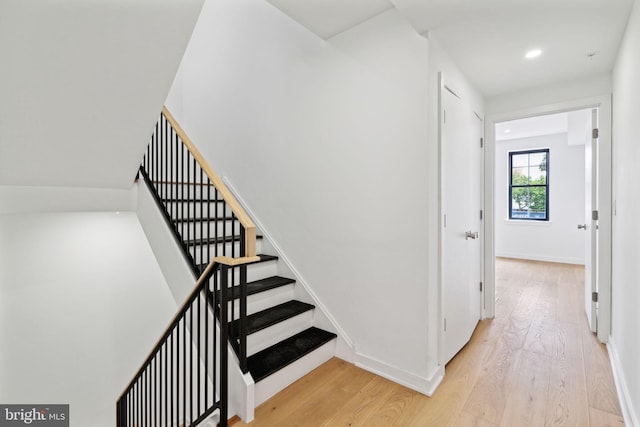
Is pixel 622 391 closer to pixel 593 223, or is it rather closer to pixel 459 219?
pixel 459 219

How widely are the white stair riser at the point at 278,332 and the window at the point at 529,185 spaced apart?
6214 millimetres

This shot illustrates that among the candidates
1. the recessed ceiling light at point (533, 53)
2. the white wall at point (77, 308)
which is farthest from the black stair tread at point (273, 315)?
the recessed ceiling light at point (533, 53)

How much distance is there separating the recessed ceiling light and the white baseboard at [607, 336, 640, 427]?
90.3 inches

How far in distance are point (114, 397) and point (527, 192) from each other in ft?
26.3

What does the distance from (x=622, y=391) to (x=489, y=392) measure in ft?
2.54

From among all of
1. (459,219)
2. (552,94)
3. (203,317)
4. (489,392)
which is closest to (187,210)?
(203,317)

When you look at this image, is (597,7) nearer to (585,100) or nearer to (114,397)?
(585,100)

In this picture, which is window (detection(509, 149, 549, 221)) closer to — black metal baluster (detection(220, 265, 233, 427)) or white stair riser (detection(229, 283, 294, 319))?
white stair riser (detection(229, 283, 294, 319))

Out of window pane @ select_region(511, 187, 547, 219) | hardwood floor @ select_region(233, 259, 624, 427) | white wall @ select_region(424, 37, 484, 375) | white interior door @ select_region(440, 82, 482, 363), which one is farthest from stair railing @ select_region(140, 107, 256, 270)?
window pane @ select_region(511, 187, 547, 219)

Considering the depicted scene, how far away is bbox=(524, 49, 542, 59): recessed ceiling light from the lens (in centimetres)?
230

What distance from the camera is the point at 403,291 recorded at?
2.17 meters

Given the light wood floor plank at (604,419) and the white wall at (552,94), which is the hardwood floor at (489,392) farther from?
the white wall at (552,94)

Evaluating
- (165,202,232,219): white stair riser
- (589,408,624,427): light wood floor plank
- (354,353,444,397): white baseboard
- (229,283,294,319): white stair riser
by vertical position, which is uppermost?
(165,202,232,219): white stair riser

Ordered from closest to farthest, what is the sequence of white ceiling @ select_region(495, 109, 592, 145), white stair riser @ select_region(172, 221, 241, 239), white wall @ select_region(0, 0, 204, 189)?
1. white wall @ select_region(0, 0, 204, 189)
2. white stair riser @ select_region(172, 221, 241, 239)
3. white ceiling @ select_region(495, 109, 592, 145)
